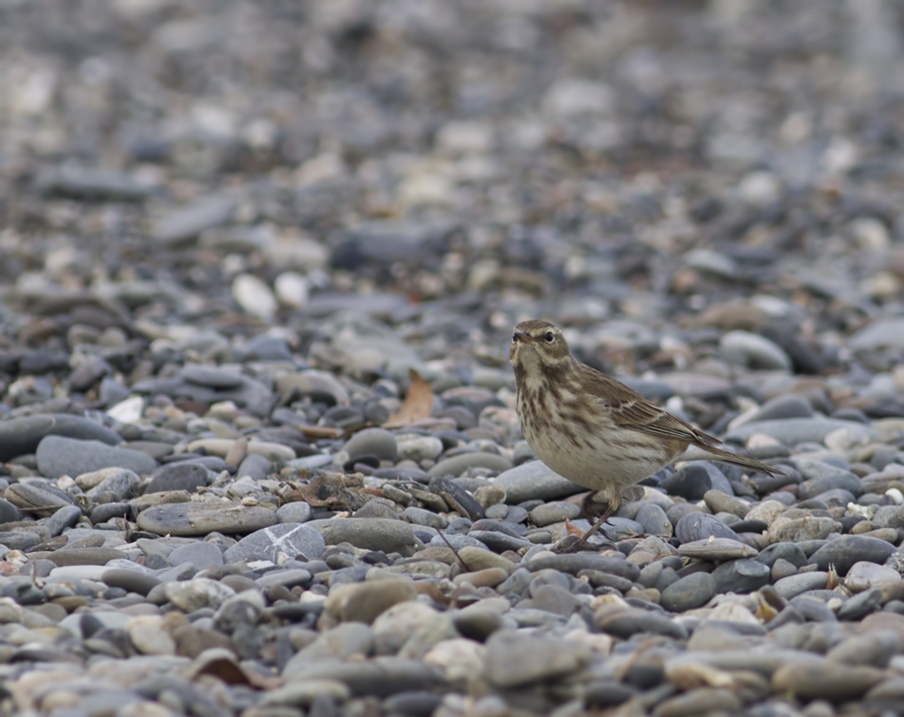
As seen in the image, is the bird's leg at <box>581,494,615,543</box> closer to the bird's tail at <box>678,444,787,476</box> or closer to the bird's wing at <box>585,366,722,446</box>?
the bird's wing at <box>585,366,722,446</box>

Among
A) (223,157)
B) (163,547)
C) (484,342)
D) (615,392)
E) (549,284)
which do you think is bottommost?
(163,547)

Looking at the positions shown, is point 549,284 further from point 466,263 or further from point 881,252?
point 881,252

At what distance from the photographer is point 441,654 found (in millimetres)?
4457

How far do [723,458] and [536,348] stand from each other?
46.2 inches

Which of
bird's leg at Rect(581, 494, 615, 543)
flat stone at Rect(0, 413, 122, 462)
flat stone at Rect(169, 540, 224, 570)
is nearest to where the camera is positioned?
flat stone at Rect(169, 540, 224, 570)

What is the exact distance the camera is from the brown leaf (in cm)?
821

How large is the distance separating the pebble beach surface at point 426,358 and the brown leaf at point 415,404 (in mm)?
30

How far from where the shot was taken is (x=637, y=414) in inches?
275

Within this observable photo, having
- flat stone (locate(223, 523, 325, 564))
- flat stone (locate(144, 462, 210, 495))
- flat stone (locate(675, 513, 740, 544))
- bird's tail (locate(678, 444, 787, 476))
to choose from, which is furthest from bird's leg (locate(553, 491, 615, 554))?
flat stone (locate(144, 462, 210, 495))

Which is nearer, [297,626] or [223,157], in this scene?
[297,626]

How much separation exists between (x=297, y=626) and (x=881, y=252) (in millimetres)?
10201

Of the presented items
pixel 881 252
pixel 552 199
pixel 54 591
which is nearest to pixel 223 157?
pixel 552 199

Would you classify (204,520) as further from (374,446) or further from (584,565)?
(584,565)

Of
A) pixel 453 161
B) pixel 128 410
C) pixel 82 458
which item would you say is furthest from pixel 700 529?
pixel 453 161
